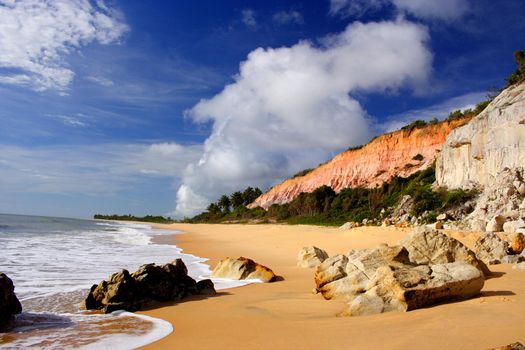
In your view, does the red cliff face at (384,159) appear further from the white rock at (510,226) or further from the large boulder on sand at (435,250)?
the large boulder on sand at (435,250)

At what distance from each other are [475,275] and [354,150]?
52.8 metres

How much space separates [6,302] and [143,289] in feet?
7.11

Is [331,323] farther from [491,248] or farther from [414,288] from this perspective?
[491,248]

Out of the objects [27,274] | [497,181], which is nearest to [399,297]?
[27,274]

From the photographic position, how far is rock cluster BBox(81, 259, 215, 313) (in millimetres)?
6953

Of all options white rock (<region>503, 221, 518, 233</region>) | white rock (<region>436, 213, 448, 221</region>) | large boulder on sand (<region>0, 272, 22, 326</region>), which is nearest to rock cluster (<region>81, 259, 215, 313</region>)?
large boulder on sand (<region>0, 272, 22, 326</region>)

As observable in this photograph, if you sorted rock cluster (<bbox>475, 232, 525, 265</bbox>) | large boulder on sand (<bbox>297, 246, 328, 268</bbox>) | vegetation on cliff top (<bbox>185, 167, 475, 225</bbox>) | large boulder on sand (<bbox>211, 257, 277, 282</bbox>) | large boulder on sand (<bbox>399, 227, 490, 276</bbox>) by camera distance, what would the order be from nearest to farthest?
large boulder on sand (<bbox>399, 227, 490, 276</bbox>) → rock cluster (<bbox>475, 232, 525, 265</bbox>) → large boulder on sand (<bbox>211, 257, 277, 282</bbox>) → large boulder on sand (<bbox>297, 246, 328, 268</bbox>) → vegetation on cliff top (<bbox>185, 167, 475, 225</bbox>)

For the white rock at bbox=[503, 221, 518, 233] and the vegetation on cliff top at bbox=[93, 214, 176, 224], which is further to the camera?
the vegetation on cliff top at bbox=[93, 214, 176, 224]

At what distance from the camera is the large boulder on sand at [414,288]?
5148 mm

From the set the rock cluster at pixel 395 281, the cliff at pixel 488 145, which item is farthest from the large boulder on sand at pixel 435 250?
the cliff at pixel 488 145

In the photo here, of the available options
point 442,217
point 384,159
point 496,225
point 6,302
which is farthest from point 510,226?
point 384,159

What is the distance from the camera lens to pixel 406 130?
50000 mm

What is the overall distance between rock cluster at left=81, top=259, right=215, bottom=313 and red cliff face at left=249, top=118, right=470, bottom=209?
39748mm

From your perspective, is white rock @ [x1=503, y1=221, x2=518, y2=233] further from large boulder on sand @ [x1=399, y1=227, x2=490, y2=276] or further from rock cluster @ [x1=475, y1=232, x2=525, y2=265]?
large boulder on sand @ [x1=399, y1=227, x2=490, y2=276]
